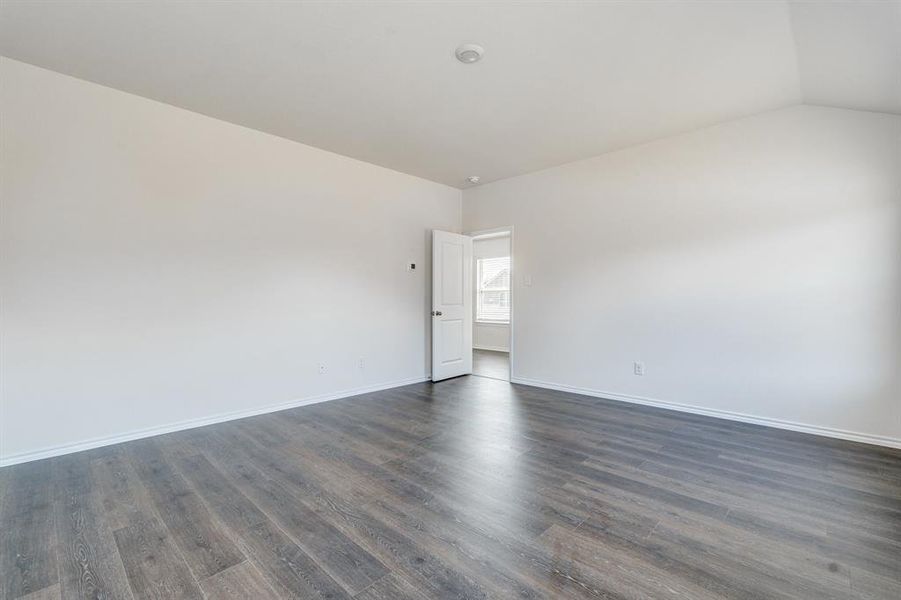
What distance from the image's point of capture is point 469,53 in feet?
8.05

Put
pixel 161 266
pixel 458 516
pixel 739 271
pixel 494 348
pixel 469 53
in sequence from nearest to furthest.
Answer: pixel 458 516 → pixel 469 53 → pixel 161 266 → pixel 739 271 → pixel 494 348

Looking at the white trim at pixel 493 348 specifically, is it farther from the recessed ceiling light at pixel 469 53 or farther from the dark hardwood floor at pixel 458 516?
the recessed ceiling light at pixel 469 53

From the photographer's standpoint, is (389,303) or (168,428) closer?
(168,428)

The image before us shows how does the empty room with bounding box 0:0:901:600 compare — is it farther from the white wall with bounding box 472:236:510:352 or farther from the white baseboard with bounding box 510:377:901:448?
the white wall with bounding box 472:236:510:352

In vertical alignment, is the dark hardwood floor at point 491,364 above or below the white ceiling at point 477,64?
below

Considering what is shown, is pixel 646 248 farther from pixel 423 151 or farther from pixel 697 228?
pixel 423 151

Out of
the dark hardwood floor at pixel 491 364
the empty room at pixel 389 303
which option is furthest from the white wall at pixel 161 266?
the dark hardwood floor at pixel 491 364

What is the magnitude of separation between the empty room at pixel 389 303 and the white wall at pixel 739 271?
0.02m

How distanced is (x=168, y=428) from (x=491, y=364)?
4555mm

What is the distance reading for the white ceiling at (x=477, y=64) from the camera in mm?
2123

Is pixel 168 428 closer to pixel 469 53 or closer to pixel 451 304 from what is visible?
pixel 451 304

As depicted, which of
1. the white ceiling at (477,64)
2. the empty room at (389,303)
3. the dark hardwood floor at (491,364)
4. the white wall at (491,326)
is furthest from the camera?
the white wall at (491,326)

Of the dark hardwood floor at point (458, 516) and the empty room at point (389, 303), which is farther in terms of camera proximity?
the empty room at point (389, 303)

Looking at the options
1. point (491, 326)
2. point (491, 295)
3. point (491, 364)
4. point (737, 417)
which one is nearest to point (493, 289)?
point (491, 295)
